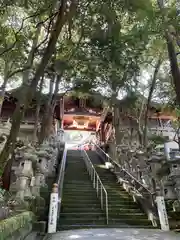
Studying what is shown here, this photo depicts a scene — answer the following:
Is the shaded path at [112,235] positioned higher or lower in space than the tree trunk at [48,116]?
lower

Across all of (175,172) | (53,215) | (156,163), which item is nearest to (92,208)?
Result: (53,215)

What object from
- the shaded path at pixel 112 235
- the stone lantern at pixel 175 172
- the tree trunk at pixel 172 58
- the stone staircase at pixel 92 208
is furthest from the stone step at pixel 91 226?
the tree trunk at pixel 172 58

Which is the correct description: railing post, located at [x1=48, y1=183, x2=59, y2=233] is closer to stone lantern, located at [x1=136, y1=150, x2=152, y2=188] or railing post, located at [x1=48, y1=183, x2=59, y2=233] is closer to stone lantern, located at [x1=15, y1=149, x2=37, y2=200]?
stone lantern, located at [x1=15, y1=149, x2=37, y2=200]

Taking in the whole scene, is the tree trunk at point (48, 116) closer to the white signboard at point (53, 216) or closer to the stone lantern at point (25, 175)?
the stone lantern at point (25, 175)

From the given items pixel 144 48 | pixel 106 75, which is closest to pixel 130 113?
pixel 106 75

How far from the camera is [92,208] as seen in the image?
8.17 meters

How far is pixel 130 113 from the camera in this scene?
608 inches

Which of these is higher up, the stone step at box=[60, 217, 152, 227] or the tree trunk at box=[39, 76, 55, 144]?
the tree trunk at box=[39, 76, 55, 144]

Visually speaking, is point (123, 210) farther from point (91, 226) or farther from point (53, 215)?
point (53, 215)

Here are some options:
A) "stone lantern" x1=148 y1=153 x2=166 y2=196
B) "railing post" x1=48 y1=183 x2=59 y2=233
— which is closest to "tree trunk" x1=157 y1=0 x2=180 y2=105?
"stone lantern" x1=148 y1=153 x2=166 y2=196

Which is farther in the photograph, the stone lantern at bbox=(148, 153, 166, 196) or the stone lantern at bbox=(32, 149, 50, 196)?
the stone lantern at bbox=(148, 153, 166, 196)

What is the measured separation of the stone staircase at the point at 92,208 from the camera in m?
7.18

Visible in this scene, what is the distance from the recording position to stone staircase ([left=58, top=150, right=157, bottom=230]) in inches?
282

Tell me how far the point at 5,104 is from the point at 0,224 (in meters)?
20.2
